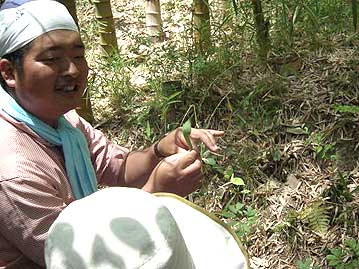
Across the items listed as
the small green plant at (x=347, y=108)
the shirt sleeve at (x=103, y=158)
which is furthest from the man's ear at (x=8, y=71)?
the small green plant at (x=347, y=108)

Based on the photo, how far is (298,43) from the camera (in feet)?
11.0

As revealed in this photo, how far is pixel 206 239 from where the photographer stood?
1.35 meters

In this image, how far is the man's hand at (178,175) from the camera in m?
1.72

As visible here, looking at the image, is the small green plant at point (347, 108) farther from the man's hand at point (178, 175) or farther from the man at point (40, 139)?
the man's hand at point (178, 175)

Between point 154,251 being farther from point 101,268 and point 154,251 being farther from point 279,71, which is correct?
point 279,71

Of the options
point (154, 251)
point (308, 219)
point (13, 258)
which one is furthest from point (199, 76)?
point (154, 251)

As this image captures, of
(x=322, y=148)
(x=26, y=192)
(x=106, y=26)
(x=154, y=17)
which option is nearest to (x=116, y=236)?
(x=26, y=192)

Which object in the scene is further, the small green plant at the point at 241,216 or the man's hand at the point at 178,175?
the small green plant at the point at 241,216

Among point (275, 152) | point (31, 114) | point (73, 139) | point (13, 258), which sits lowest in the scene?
point (275, 152)

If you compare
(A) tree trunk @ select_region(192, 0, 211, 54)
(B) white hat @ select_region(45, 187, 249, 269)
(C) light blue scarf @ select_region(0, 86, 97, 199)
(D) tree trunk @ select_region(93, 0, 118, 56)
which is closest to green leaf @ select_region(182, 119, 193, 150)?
(C) light blue scarf @ select_region(0, 86, 97, 199)

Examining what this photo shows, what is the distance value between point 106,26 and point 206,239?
266cm

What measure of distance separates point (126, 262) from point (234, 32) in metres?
2.65

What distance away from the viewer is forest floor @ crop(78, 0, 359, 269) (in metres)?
2.62

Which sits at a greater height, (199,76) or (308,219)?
(199,76)
